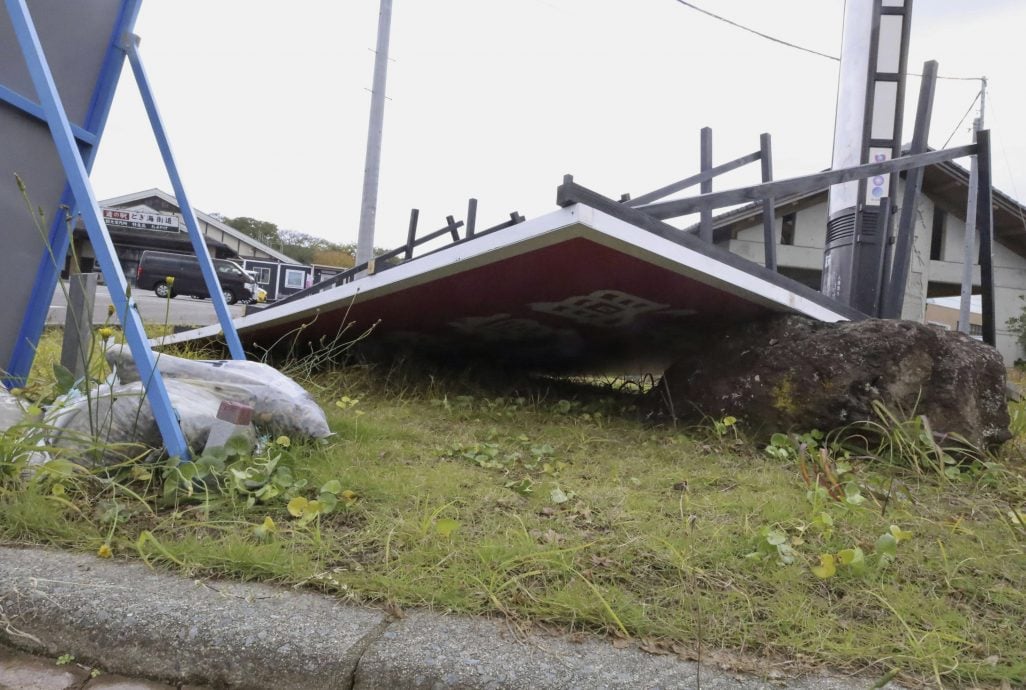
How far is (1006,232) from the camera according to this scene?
57.2 ft

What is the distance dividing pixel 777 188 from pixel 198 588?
2.99 meters

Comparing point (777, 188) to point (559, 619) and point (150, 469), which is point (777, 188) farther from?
point (150, 469)

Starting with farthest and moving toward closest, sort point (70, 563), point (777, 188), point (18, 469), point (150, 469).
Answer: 1. point (777, 188)
2. point (150, 469)
3. point (18, 469)
4. point (70, 563)

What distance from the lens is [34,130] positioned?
2924 millimetres

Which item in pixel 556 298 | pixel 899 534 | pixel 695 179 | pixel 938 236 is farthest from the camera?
pixel 938 236

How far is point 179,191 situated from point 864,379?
3.29 metres

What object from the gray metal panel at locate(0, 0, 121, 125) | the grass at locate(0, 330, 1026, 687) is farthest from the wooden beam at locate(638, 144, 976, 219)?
the gray metal panel at locate(0, 0, 121, 125)

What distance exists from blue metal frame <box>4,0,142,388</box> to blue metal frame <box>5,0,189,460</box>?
52 cm

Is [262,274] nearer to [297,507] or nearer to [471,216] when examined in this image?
[471,216]

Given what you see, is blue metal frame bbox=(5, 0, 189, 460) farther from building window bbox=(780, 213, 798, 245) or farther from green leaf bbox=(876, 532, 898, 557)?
building window bbox=(780, 213, 798, 245)

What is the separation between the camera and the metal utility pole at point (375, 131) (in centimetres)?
1080

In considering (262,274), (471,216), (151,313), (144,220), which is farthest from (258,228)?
(471,216)

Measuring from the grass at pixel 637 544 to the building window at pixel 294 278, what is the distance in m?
29.1

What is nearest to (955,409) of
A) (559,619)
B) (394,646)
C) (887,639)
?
(887,639)
